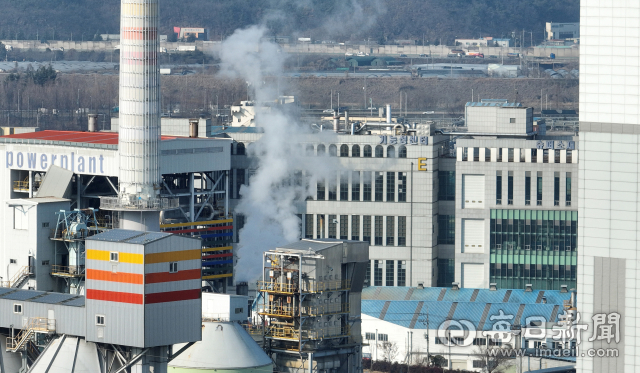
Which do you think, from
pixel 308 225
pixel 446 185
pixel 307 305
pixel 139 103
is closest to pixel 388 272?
pixel 308 225

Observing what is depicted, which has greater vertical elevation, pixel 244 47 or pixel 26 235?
pixel 244 47

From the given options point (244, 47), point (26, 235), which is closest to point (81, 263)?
point (26, 235)

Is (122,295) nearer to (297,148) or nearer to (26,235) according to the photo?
(26,235)

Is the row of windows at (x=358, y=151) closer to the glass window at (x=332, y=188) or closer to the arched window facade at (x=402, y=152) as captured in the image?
the arched window facade at (x=402, y=152)

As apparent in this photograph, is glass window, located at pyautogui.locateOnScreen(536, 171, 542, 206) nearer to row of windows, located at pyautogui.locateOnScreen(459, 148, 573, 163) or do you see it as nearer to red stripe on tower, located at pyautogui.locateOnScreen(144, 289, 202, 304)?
row of windows, located at pyautogui.locateOnScreen(459, 148, 573, 163)

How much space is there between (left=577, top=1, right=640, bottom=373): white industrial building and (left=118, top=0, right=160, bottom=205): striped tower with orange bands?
49.1m

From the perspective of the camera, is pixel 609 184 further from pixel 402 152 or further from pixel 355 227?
pixel 355 227

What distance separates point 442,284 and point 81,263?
55.3 m

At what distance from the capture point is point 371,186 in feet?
483

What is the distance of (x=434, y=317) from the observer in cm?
12219

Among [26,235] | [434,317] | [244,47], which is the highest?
[244,47]

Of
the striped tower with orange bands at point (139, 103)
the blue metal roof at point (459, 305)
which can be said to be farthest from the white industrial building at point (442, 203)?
the striped tower with orange bands at point (139, 103)

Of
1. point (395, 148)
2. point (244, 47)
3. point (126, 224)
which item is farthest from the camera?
point (244, 47)

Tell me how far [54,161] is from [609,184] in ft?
211
